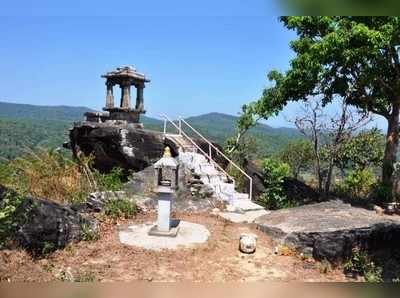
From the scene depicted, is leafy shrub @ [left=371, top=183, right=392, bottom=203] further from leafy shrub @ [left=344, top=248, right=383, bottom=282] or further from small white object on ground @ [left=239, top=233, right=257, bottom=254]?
small white object on ground @ [left=239, top=233, right=257, bottom=254]

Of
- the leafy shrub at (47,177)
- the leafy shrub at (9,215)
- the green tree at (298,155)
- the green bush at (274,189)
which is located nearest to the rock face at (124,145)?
the leafy shrub at (47,177)

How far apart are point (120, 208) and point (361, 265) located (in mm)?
5825

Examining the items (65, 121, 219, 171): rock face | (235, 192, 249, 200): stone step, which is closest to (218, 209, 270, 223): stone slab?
(235, 192, 249, 200): stone step

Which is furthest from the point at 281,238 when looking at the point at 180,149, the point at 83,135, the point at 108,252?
the point at 83,135

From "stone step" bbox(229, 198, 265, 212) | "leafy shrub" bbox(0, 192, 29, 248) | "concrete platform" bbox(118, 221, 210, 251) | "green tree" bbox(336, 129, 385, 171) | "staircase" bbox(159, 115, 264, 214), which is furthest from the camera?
"green tree" bbox(336, 129, 385, 171)

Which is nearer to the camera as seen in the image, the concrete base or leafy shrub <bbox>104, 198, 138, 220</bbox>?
the concrete base

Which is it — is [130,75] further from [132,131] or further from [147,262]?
[147,262]

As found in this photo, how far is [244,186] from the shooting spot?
1529 cm

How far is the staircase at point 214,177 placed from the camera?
43.2ft

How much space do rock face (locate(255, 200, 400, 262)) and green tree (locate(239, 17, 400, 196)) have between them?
415 cm

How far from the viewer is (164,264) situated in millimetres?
8250

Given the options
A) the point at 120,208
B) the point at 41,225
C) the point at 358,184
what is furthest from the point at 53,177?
the point at 358,184

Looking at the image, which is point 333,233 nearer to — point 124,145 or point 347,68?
point 347,68

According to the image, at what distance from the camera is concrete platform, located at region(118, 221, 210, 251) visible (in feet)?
29.7
